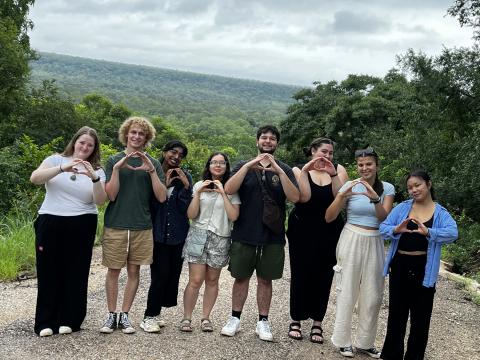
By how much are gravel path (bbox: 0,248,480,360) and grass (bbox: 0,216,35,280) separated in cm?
44

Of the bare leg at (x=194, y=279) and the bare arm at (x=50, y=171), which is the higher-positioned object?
the bare arm at (x=50, y=171)

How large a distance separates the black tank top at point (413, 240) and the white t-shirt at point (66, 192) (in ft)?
7.85

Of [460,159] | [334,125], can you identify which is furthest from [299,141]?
[460,159]

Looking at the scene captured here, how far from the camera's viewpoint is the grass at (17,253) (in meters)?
6.92

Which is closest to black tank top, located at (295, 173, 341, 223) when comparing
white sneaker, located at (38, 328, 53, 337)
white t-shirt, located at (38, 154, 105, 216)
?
white t-shirt, located at (38, 154, 105, 216)

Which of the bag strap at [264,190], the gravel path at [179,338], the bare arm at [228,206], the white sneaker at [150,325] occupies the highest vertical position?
the bag strap at [264,190]

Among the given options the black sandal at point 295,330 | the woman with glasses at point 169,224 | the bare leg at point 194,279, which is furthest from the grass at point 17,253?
the black sandal at point 295,330

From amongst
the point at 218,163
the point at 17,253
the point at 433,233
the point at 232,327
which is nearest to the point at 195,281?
the point at 232,327

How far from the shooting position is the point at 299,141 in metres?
27.0

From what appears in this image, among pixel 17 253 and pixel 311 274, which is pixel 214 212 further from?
pixel 17 253

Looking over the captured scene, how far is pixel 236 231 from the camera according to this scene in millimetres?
4367

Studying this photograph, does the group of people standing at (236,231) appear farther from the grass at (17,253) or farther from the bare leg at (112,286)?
the grass at (17,253)

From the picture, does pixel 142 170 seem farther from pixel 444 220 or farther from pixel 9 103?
pixel 9 103

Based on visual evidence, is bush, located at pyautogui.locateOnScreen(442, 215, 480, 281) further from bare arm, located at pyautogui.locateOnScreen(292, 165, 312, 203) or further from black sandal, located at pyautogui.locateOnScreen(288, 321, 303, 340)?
bare arm, located at pyautogui.locateOnScreen(292, 165, 312, 203)
